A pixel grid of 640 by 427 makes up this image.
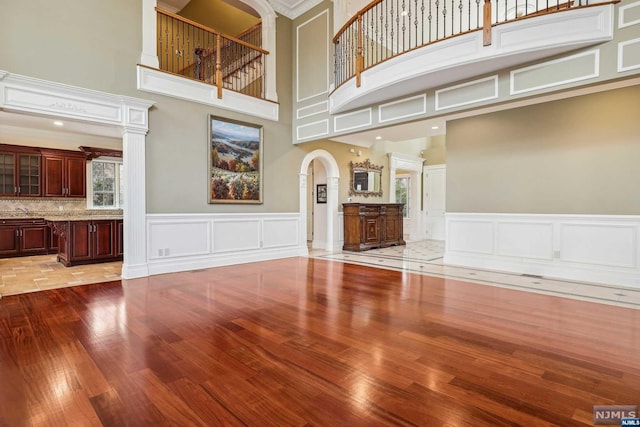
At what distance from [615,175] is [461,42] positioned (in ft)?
9.23

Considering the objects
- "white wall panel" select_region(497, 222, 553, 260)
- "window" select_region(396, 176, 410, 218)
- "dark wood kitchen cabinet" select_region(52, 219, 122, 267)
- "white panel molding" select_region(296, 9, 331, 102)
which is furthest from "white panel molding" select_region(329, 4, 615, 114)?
"window" select_region(396, 176, 410, 218)

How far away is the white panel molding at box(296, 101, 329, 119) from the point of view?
630 cm

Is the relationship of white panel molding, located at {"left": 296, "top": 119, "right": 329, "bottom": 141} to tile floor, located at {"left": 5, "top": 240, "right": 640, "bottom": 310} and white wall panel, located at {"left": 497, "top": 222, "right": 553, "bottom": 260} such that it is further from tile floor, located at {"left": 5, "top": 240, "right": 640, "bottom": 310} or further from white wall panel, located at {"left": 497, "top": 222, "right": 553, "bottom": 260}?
white wall panel, located at {"left": 497, "top": 222, "right": 553, "bottom": 260}

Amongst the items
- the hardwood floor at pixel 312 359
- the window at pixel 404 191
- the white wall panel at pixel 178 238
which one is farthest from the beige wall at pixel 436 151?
the white wall panel at pixel 178 238

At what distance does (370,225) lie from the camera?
8.20 meters

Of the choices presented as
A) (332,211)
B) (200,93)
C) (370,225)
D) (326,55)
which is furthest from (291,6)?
(370,225)

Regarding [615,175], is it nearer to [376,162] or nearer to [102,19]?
[376,162]

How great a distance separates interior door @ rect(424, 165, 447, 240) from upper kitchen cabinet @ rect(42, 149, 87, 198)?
31.9 ft

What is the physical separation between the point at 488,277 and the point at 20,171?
9.71 m

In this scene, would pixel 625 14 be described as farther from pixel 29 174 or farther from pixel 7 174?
pixel 7 174

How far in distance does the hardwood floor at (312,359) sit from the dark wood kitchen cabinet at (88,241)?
6.98 ft

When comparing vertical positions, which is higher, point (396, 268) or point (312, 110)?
point (312, 110)

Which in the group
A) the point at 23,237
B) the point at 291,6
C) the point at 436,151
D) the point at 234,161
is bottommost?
the point at 23,237

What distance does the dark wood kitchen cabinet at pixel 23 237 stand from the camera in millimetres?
6676
